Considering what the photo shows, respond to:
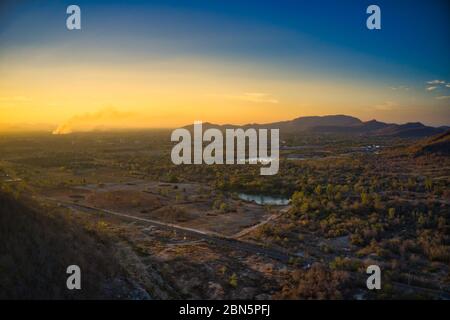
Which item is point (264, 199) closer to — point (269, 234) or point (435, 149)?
point (269, 234)

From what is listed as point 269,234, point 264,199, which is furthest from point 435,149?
point 269,234

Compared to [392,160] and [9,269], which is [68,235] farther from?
[392,160]

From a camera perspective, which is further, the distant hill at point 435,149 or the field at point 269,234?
the distant hill at point 435,149

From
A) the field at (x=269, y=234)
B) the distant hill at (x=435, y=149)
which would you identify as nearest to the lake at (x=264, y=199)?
the field at (x=269, y=234)

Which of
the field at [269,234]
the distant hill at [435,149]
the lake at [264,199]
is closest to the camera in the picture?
the field at [269,234]

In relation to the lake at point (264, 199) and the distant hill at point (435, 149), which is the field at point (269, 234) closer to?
the lake at point (264, 199)

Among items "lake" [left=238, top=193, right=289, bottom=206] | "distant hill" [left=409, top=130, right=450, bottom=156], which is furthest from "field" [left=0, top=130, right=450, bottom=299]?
"distant hill" [left=409, top=130, right=450, bottom=156]

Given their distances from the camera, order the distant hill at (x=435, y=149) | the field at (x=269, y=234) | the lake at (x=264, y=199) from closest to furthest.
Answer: the field at (x=269, y=234) → the lake at (x=264, y=199) → the distant hill at (x=435, y=149)

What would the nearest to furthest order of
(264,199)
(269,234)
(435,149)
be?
(269,234)
(264,199)
(435,149)

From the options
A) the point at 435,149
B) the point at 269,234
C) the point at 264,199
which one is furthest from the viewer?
the point at 435,149
